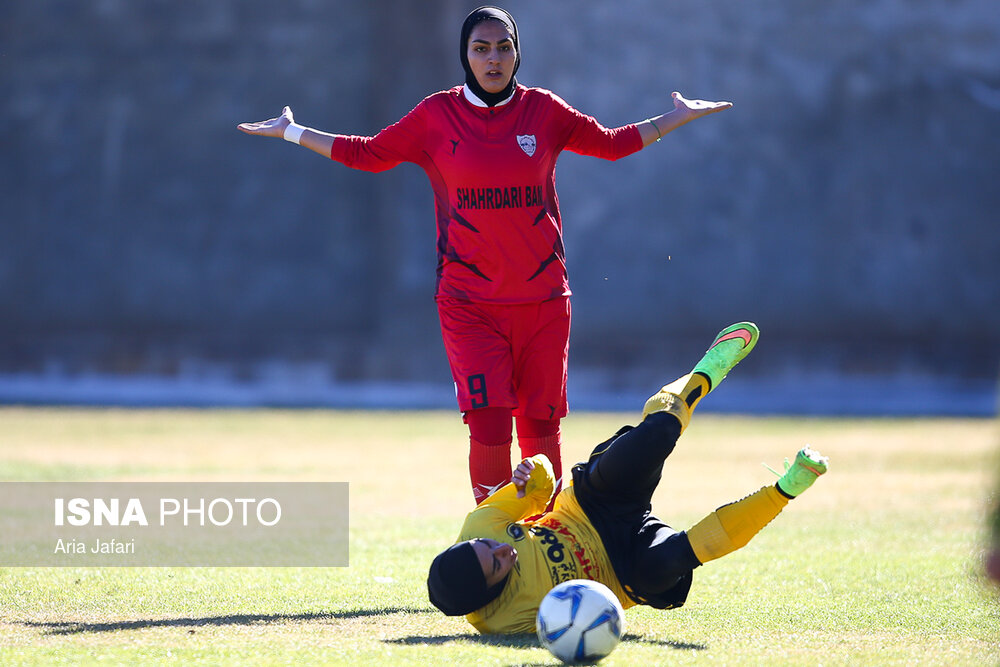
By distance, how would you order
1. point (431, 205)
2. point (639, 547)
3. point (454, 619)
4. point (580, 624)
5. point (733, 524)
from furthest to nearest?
point (431, 205)
point (454, 619)
point (639, 547)
point (733, 524)
point (580, 624)

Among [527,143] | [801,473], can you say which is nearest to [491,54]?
[527,143]

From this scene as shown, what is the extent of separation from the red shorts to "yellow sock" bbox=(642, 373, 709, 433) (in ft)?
2.00

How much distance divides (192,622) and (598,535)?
153 centimetres

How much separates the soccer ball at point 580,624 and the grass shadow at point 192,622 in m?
1.13

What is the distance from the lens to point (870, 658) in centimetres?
414

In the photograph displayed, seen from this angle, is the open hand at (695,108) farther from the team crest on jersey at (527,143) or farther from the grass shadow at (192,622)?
the grass shadow at (192,622)

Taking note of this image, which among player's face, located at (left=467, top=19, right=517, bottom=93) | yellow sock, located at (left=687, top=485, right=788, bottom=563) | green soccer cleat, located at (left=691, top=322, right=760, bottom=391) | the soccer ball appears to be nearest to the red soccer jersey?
player's face, located at (left=467, top=19, right=517, bottom=93)

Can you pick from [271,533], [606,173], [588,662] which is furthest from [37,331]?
[588,662]

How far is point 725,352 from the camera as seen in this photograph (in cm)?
548

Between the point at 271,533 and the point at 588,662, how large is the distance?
11.7 ft

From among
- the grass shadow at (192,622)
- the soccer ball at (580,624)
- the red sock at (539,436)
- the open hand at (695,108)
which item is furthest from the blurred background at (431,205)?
the soccer ball at (580,624)

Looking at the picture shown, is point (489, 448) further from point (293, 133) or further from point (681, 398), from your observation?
point (293, 133)

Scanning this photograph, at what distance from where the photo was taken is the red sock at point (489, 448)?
544 cm

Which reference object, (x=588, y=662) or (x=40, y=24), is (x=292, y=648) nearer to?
(x=588, y=662)
